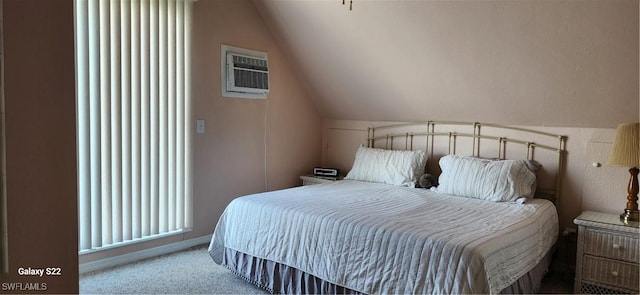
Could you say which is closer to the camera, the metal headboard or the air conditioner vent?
the metal headboard

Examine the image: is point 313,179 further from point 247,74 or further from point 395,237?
point 395,237

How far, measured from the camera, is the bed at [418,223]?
2.15 m

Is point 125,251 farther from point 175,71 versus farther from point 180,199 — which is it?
point 175,71

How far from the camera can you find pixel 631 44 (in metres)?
2.57

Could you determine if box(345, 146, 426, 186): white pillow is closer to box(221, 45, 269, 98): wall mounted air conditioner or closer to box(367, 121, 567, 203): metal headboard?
box(367, 121, 567, 203): metal headboard

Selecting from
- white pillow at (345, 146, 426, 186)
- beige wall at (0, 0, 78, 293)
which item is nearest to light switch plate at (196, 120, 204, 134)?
white pillow at (345, 146, 426, 186)

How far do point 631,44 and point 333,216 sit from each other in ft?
6.48

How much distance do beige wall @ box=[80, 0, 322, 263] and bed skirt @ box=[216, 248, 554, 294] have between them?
86cm

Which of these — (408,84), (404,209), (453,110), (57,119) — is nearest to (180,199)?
(404,209)

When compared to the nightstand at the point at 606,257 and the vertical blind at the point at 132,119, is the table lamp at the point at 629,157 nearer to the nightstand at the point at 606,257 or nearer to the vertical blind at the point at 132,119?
the nightstand at the point at 606,257

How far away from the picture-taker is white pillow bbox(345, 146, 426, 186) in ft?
12.3

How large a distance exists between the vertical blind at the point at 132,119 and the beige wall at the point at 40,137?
2106mm

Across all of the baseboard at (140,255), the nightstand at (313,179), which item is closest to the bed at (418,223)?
the nightstand at (313,179)

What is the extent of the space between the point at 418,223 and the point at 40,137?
6.21 ft
